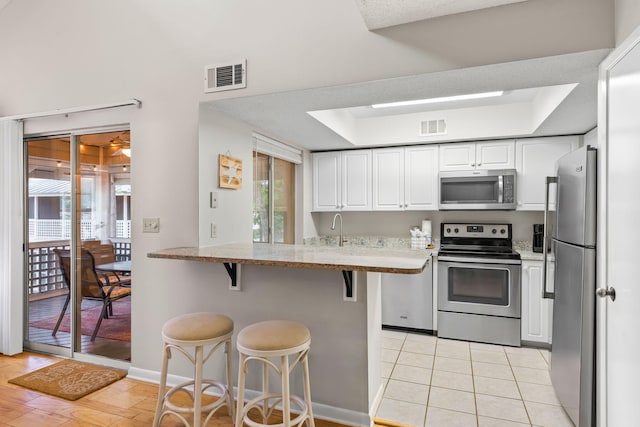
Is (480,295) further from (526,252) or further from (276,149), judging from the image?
(276,149)

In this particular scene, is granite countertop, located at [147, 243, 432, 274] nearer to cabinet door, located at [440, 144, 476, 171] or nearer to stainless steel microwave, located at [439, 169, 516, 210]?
stainless steel microwave, located at [439, 169, 516, 210]

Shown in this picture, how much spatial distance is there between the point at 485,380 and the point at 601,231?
61.2 inches

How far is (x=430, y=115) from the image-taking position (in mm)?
4113

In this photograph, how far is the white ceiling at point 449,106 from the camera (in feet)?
6.83

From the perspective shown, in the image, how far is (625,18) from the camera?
1656 mm

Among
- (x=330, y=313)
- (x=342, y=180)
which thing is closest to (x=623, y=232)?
(x=330, y=313)

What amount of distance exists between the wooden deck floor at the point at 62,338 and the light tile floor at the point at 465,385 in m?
2.19

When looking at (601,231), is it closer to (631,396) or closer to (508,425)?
(631,396)

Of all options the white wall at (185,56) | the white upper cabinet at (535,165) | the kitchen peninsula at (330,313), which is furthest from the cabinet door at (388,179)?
the kitchen peninsula at (330,313)

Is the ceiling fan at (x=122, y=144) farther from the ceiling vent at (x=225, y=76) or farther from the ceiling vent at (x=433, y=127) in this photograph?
the ceiling vent at (x=433, y=127)

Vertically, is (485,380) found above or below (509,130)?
below

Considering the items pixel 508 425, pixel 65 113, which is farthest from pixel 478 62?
pixel 65 113

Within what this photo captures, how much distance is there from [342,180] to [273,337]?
9.51 ft

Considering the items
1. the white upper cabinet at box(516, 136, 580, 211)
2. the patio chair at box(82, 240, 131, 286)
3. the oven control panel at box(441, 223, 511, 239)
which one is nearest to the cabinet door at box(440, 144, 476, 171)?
the white upper cabinet at box(516, 136, 580, 211)
